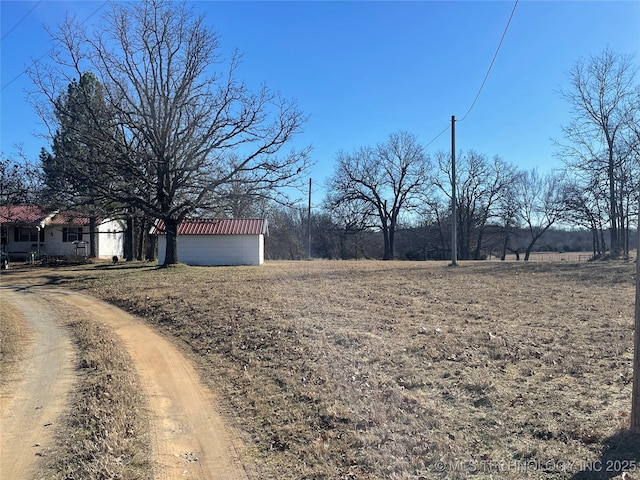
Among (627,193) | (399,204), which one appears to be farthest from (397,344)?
(399,204)

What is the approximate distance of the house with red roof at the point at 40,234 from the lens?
3100 centimetres

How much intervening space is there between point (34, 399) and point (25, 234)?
1310 inches

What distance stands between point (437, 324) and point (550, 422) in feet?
15.7

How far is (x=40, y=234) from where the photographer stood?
33.8 m

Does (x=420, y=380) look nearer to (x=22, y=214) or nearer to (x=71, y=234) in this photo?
(x=22, y=214)

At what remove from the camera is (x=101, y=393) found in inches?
223

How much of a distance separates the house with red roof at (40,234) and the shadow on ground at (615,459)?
104ft

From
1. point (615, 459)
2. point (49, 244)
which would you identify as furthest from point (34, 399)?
point (49, 244)

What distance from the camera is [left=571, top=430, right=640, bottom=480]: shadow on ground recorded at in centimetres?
338

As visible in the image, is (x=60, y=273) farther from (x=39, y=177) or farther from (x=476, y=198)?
(x=476, y=198)

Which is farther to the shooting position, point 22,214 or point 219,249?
point 22,214

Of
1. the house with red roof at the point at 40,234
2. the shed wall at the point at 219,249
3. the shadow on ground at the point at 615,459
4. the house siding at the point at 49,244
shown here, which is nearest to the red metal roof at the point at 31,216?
the house with red roof at the point at 40,234

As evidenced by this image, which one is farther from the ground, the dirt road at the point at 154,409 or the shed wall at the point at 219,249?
the shed wall at the point at 219,249

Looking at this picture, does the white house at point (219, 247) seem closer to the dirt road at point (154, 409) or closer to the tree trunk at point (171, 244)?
the tree trunk at point (171, 244)
